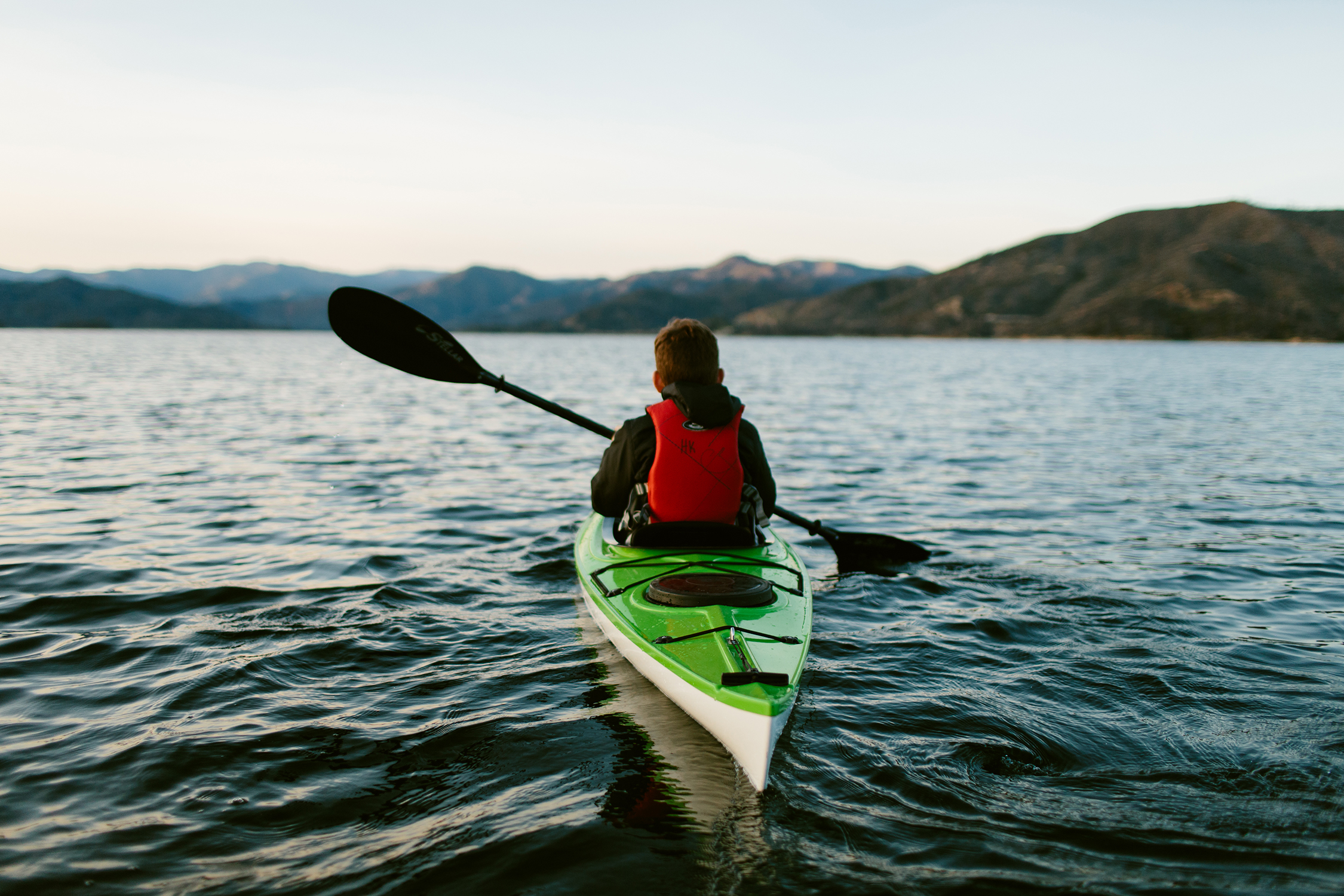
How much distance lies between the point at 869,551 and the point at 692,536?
335cm

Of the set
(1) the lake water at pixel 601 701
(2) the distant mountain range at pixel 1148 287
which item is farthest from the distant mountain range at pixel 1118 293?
(1) the lake water at pixel 601 701

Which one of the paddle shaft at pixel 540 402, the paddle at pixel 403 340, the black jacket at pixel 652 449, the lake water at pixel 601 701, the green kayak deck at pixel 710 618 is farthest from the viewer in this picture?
the paddle at pixel 403 340

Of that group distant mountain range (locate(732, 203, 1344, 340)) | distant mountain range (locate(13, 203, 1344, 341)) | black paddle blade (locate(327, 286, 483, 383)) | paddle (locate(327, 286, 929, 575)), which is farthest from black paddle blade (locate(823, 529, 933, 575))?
distant mountain range (locate(732, 203, 1344, 340))

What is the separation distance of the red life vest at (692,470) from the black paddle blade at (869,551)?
9.77ft

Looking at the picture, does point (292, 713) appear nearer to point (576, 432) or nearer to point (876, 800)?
point (876, 800)

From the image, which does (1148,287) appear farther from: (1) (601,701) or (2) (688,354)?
(1) (601,701)

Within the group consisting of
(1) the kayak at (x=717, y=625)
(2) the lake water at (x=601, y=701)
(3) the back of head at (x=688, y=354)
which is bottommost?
(2) the lake water at (x=601, y=701)

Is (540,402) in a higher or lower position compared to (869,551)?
higher

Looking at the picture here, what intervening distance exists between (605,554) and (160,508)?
23.4 ft

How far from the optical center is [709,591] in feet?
16.4

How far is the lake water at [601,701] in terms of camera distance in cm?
340

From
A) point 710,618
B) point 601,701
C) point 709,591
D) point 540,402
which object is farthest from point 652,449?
point 540,402

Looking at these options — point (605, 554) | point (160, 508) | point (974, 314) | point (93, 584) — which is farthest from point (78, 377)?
point (974, 314)

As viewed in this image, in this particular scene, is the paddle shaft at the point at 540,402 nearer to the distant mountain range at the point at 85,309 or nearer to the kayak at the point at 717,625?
the kayak at the point at 717,625
